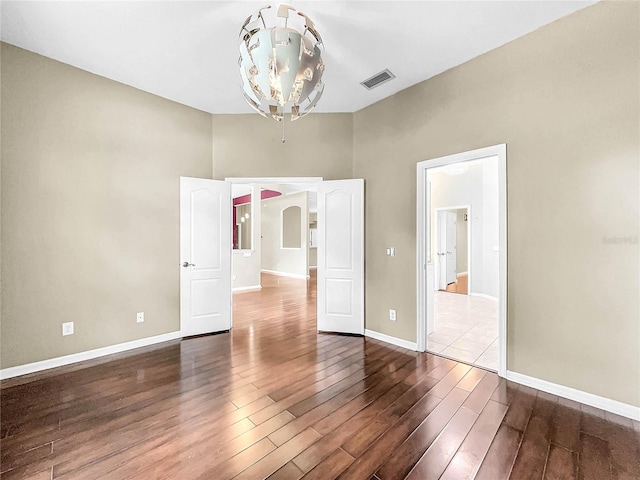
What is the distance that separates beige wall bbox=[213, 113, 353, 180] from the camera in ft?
13.4

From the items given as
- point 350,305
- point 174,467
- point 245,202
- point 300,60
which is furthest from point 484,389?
point 245,202

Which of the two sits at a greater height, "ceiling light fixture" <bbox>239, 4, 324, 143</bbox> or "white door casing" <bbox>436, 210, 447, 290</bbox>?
"ceiling light fixture" <bbox>239, 4, 324, 143</bbox>

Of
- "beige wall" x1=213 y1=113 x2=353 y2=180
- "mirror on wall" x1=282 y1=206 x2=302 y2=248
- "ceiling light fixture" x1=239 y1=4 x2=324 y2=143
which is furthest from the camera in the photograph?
"mirror on wall" x1=282 y1=206 x2=302 y2=248

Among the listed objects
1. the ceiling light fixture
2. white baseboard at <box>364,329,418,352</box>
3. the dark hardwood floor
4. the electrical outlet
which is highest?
the ceiling light fixture

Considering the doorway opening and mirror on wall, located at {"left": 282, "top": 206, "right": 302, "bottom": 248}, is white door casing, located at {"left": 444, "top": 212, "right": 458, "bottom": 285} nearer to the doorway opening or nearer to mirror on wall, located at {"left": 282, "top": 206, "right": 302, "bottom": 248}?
the doorway opening

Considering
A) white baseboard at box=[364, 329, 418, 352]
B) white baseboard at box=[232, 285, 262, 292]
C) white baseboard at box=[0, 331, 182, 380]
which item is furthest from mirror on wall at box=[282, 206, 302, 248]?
white baseboard at box=[0, 331, 182, 380]

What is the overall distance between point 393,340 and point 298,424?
6.32ft

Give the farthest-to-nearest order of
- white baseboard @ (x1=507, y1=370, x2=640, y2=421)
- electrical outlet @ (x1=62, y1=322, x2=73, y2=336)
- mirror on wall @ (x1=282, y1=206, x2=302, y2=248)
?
1. mirror on wall @ (x1=282, y1=206, x2=302, y2=248)
2. electrical outlet @ (x1=62, y1=322, x2=73, y2=336)
3. white baseboard @ (x1=507, y1=370, x2=640, y2=421)

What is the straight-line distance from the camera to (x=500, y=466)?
64.6 inches

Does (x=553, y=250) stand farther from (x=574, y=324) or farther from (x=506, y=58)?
(x=506, y=58)

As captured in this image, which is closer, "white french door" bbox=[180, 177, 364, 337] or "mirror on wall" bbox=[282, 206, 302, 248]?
"white french door" bbox=[180, 177, 364, 337]

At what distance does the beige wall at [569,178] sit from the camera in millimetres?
2133

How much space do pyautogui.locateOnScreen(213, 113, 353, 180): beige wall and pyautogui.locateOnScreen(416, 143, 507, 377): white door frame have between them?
3.96ft

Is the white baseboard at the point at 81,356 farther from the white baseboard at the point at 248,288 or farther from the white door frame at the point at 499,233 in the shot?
the white baseboard at the point at 248,288
